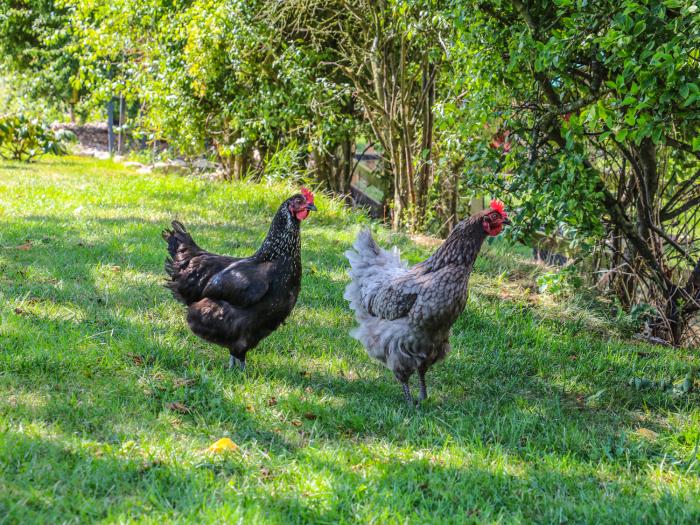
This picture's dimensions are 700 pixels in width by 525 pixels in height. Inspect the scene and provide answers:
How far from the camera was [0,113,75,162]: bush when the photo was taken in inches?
597

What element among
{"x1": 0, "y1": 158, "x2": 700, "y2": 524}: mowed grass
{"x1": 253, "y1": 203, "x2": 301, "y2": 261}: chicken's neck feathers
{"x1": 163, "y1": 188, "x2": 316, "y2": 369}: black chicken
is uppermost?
{"x1": 253, "y1": 203, "x2": 301, "y2": 261}: chicken's neck feathers

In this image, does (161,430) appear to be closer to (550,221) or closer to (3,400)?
(3,400)

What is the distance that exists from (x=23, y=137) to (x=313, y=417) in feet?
44.2

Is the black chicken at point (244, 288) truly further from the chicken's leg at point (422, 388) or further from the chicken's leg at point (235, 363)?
the chicken's leg at point (422, 388)

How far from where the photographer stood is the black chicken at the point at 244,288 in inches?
193

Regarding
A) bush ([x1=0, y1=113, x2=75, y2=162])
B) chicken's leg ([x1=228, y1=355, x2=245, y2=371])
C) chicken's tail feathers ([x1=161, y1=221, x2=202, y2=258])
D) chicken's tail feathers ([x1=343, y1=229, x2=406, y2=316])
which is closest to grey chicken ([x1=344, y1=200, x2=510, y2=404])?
chicken's tail feathers ([x1=343, y1=229, x2=406, y2=316])

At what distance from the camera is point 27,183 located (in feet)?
37.5

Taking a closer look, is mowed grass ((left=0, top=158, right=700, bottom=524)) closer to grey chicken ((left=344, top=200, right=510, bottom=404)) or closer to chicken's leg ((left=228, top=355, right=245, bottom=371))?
chicken's leg ((left=228, top=355, right=245, bottom=371))

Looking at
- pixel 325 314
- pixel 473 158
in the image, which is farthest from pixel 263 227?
A: pixel 473 158

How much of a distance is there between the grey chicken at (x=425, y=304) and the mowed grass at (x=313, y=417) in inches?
12.5

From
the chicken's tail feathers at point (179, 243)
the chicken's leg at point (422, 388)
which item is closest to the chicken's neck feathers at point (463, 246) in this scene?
the chicken's leg at point (422, 388)

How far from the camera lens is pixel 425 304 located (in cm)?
452

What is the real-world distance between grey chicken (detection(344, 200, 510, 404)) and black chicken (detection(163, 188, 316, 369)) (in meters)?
0.65

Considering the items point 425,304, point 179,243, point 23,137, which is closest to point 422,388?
point 425,304
